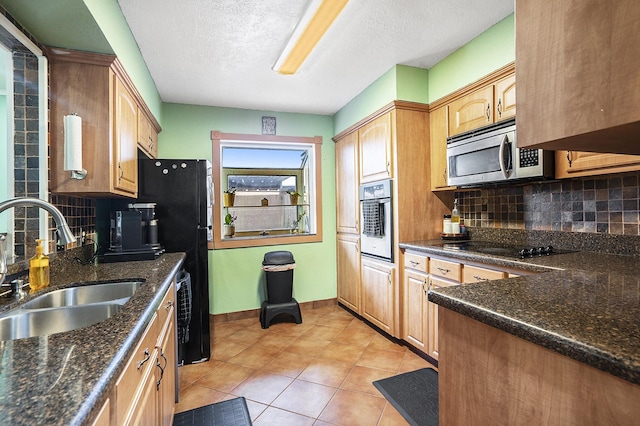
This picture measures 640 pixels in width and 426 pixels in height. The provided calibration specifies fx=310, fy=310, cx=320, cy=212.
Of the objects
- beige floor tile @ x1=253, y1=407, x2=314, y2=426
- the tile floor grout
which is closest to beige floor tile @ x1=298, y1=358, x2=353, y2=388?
the tile floor grout

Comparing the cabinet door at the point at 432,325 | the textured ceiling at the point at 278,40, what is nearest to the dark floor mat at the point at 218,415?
the cabinet door at the point at 432,325

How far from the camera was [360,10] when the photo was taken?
200cm

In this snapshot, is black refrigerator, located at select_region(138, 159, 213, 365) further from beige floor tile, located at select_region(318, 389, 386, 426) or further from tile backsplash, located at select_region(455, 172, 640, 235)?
tile backsplash, located at select_region(455, 172, 640, 235)

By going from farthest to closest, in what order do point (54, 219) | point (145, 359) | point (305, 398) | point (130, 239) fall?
point (130, 239) → point (305, 398) → point (54, 219) → point (145, 359)

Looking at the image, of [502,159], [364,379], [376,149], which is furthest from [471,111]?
[364,379]

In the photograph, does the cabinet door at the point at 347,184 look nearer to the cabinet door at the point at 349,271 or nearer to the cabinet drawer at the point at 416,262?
the cabinet door at the point at 349,271

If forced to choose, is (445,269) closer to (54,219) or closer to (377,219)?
(377,219)

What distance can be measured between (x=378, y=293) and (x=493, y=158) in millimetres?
1628

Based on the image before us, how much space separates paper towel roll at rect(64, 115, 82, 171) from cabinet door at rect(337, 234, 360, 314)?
8.61ft

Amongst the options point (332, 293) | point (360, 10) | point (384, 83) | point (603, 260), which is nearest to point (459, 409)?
point (603, 260)

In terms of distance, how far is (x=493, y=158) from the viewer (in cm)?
221

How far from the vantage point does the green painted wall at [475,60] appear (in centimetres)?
217

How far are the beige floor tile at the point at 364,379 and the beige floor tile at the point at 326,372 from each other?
51 millimetres

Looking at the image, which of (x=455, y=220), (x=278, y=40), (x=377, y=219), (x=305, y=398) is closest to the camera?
(x=305, y=398)
